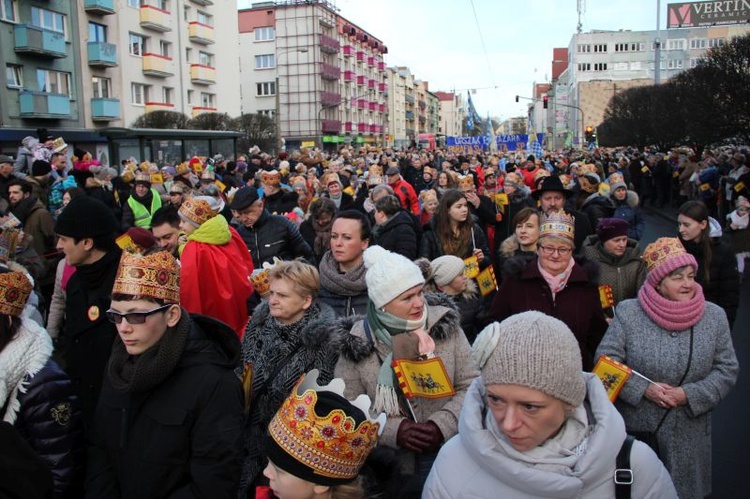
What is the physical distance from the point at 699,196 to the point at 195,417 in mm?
20573

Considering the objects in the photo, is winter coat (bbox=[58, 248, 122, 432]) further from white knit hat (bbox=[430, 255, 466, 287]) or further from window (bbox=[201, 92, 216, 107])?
window (bbox=[201, 92, 216, 107])

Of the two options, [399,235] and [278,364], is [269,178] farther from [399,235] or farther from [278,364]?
[278,364]

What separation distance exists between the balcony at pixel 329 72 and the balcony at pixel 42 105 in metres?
39.1

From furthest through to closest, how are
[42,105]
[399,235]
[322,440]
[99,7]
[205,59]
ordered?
[205,59]
[99,7]
[42,105]
[399,235]
[322,440]

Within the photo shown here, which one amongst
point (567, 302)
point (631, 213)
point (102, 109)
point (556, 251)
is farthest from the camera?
point (102, 109)

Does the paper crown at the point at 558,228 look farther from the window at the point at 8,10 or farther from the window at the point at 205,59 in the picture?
the window at the point at 205,59

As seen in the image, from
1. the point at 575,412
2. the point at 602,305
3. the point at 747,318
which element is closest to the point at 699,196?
the point at 747,318

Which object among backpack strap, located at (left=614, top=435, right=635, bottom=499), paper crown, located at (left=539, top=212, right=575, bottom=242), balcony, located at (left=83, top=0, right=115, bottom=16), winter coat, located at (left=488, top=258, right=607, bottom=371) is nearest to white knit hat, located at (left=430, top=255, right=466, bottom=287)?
winter coat, located at (left=488, top=258, right=607, bottom=371)

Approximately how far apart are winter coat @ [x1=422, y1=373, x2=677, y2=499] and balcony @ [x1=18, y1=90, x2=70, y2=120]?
30651 millimetres

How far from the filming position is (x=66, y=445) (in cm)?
284

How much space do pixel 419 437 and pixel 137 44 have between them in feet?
129

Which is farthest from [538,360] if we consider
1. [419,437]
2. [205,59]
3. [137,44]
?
[205,59]

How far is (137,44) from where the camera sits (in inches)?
1479

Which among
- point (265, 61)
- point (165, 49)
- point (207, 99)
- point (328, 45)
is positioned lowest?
point (207, 99)
